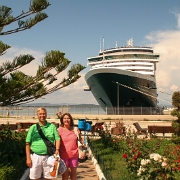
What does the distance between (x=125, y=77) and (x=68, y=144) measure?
25.4m

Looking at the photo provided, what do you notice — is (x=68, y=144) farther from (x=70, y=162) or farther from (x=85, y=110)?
(x=85, y=110)

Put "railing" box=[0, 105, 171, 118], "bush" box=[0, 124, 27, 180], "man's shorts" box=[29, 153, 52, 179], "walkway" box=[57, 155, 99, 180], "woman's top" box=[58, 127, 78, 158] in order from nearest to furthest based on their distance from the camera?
"man's shorts" box=[29, 153, 52, 179]
"woman's top" box=[58, 127, 78, 158]
"bush" box=[0, 124, 27, 180]
"walkway" box=[57, 155, 99, 180]
"railing" box=[0, 105, 171, 118]

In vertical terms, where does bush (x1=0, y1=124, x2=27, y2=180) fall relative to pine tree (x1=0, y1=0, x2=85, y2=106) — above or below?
below

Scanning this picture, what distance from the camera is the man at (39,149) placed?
163 inches

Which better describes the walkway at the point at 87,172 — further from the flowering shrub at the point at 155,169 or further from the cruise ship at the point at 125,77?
the cruise ship at the point at 125,77

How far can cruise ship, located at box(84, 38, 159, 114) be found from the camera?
97.1 feet

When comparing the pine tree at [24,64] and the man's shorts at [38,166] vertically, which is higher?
the pine tree at [24,64]

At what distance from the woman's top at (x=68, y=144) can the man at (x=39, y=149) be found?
0.22m

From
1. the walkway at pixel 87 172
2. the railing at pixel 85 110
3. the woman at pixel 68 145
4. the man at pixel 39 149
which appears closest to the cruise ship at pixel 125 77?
the railing at pixel 85 110

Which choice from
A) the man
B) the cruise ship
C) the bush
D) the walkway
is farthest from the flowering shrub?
the cruise ship

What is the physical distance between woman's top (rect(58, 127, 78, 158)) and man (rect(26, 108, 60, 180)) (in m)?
0.22

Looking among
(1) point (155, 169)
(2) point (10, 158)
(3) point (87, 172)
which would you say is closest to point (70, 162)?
(1) point (155, 169)

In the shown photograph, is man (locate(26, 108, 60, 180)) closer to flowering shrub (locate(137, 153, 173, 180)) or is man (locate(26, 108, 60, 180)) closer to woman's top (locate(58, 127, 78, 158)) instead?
woman's top (locate(58, 127, 78, 158))

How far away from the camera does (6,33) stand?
20.5ft
